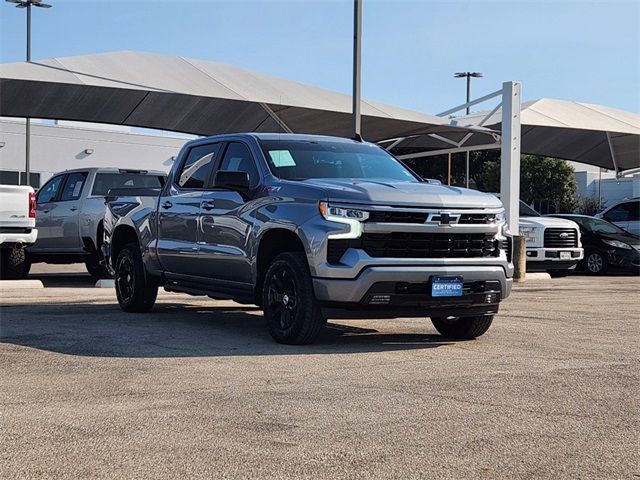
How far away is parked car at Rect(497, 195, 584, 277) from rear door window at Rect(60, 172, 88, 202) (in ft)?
28.0

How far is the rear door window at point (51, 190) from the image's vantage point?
1766 cm

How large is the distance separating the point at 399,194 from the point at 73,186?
999 cm

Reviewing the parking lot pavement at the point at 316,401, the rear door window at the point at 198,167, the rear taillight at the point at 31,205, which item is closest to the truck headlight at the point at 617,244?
the parking lot pavement at the point at 316,401

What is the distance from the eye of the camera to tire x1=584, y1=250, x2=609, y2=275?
22.1 meters

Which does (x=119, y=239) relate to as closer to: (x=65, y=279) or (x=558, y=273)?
(x=65, y=279)

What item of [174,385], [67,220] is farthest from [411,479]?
[67,220]

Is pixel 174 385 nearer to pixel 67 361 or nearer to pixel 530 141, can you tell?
pixel 67 361

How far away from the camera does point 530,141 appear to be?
2819 centimetres

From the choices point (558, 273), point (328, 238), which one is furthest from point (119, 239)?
point (558, 273)

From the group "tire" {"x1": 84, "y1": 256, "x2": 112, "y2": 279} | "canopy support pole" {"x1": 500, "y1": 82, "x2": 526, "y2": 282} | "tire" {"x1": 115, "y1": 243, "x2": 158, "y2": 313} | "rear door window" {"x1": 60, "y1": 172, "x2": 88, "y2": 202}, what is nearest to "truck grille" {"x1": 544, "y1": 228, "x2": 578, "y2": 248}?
"canopy support pole" {"x1": 500, "y1": 82, "x2": 526, "y2": 282}

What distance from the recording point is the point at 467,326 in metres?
9.45

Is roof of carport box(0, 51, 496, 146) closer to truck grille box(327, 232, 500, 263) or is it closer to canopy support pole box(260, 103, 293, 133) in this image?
canopy support pole box(260, 103, 293, 133)

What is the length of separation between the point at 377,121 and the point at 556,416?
17868 mm

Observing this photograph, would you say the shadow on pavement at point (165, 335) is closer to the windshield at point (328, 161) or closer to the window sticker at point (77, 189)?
the windshield at point (328, 161)
